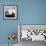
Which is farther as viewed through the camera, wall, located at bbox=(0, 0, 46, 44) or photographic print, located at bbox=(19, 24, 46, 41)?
wall, located at bbox=(0, 0, 46, 44)

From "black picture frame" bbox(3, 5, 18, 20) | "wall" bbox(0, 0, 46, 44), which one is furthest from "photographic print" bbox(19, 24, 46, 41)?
"black picture frame" bbox(3, 5, 18, 20)

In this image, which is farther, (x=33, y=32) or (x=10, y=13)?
(x=10, y=13)

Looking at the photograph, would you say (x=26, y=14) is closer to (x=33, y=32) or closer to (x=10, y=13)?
(x=10, y=13)

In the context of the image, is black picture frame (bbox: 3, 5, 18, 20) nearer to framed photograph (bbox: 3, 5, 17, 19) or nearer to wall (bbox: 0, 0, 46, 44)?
framed photograph (bbox: 3, 5, 17, 19)

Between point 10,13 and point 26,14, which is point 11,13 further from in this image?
point 26,14

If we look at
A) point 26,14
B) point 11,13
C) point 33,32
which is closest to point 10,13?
point 11,13

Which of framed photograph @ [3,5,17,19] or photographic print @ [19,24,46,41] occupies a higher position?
framed photograph @ [3,5,17,19]

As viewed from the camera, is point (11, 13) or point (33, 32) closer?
point (33, 32)

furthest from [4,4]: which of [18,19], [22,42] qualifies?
[22,42]

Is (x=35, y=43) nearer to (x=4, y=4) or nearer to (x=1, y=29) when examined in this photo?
(x=1, y=29)

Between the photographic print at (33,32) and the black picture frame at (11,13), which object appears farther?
the black picture frame at (11,13)

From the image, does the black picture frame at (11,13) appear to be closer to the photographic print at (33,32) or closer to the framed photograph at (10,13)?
the framed photograph at (10,13)

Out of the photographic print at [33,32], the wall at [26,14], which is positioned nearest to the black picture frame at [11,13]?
the wall at [26,14]

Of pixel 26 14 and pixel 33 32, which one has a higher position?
pixel 26 14
